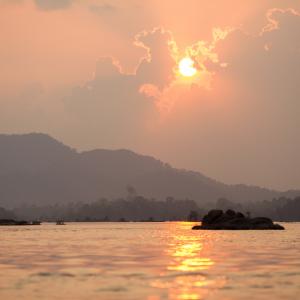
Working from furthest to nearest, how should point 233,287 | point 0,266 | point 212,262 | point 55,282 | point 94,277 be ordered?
point 212,262 < point 0,266 < point 94,277 < point 55,282 < point 233,287

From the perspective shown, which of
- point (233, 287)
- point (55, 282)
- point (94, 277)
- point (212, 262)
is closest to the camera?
point (233, 287)

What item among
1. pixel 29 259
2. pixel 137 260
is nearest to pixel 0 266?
pixel 29 259

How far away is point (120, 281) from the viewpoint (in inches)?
1875

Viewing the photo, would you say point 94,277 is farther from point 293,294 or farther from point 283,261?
point 283,261

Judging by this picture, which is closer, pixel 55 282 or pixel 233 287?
pixel 233 287

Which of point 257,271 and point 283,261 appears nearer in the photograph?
point 257,271

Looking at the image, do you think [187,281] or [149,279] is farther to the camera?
[149,279]

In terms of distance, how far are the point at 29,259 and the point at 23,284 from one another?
25.5 m

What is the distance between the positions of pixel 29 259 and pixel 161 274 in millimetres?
22520

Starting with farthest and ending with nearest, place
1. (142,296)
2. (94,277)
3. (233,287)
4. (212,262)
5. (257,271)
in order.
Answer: (212,262) → (257,271) → (94,277) → (233,287) → (142,296)

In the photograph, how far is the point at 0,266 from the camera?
198 feet

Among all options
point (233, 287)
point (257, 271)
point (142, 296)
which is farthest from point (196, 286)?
point (257, 271)

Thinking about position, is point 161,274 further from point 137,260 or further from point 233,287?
point 137,260

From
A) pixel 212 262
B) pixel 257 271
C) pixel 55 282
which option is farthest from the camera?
pixel 212 262
